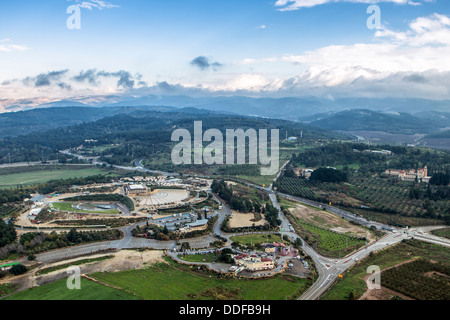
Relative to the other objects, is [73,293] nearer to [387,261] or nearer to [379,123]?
[387,261]

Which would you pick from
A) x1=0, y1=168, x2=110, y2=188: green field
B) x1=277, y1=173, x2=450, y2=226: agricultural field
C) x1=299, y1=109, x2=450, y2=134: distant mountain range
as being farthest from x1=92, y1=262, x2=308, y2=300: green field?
x1=299, y1=109, x2=450, y2=134: distant mountain range

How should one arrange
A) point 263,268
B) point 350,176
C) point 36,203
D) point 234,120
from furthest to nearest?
point 234,120 → point 350,176 → point 36,203 → point 263,268

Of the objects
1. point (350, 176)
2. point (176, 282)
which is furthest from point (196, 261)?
point (350, 176)

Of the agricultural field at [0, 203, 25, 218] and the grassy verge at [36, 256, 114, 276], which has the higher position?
the agricultural field at [0, 203, 25, 218]

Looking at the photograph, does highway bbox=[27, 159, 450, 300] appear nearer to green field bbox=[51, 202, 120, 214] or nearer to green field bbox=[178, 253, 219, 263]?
green field bbox=[178, 253, 219, 263]

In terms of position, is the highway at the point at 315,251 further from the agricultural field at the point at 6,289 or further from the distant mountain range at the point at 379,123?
the distant mountain range at the point at 379,123

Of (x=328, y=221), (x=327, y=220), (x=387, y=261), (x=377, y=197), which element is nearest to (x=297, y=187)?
(x=377, y=197)
